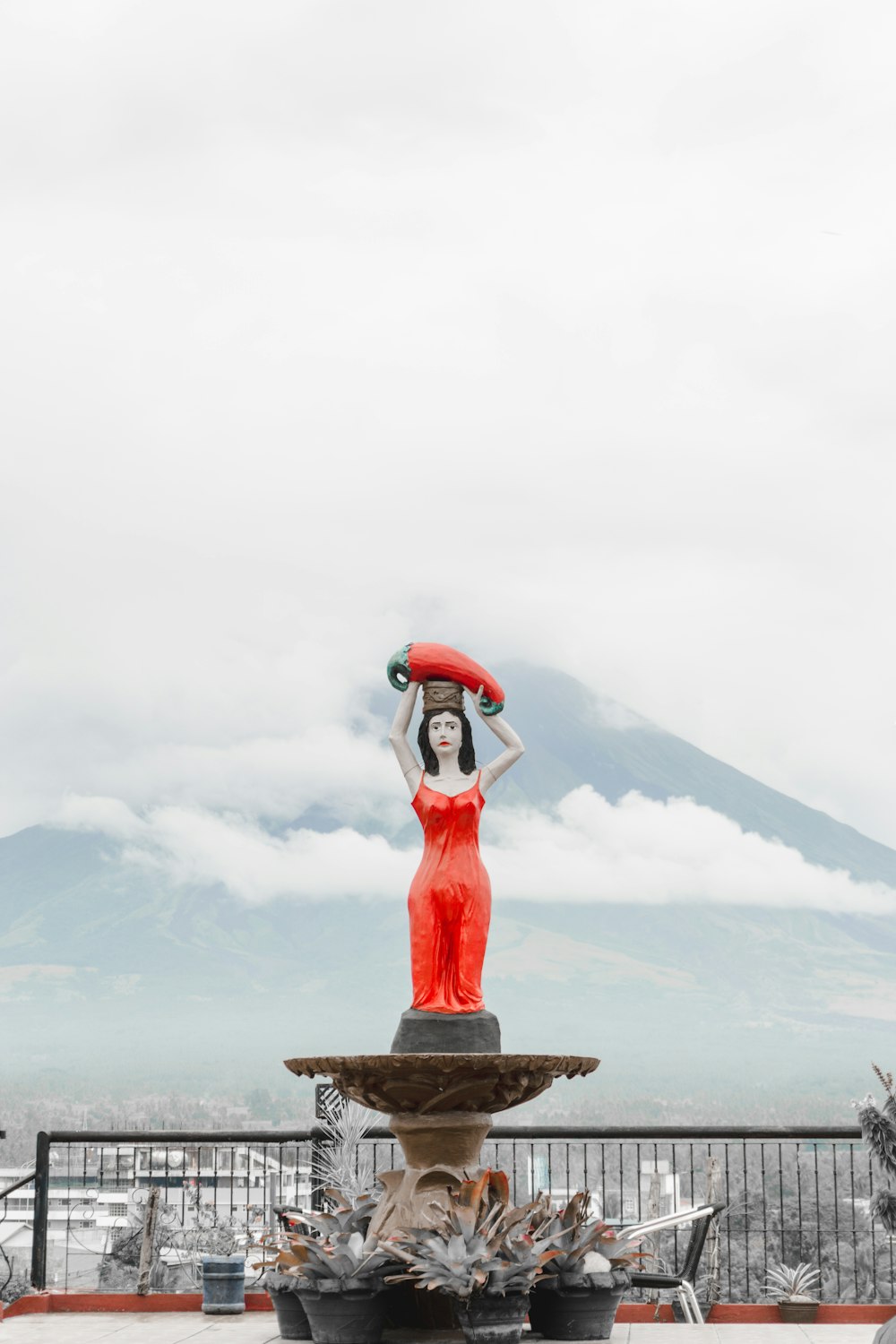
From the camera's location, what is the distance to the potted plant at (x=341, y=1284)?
26.1ft

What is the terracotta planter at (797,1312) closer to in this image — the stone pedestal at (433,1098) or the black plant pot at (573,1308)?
the black plant pot at (573,1308)

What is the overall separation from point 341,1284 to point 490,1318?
850 millimetres

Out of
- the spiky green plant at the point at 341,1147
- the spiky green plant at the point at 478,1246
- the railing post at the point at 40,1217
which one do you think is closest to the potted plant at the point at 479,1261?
the spiky green plant at the point at 478,1246

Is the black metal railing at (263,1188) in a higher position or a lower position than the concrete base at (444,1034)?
lower

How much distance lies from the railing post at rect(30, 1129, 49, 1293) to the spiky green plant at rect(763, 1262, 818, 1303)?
5020 millimetres

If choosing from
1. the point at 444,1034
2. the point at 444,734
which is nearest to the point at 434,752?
the point at 444,734

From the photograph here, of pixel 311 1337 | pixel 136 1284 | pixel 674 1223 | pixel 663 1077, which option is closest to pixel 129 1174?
pixel 136 1284

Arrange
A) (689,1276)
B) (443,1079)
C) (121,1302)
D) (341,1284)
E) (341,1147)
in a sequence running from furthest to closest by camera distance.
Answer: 1. (341,1147)
2. (121,1302)
3. (689,1276)
4. (443,1079)
5. (341,1284)

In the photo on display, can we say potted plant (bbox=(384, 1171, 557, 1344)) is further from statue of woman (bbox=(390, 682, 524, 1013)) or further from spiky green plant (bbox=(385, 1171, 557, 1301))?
statue of woman (bbox=(390, 682, 524, 1013))

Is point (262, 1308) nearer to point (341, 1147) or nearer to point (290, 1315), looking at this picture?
point (341, 1147)

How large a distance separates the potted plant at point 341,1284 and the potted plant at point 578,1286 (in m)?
0.95

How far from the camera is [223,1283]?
959 cm

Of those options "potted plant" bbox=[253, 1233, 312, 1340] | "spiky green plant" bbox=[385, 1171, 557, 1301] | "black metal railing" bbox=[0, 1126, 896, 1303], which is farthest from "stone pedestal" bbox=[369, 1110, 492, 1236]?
"black metal railing" bbox=[0, 1126, 896, 1303]

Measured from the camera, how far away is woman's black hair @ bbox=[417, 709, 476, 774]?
919cm
